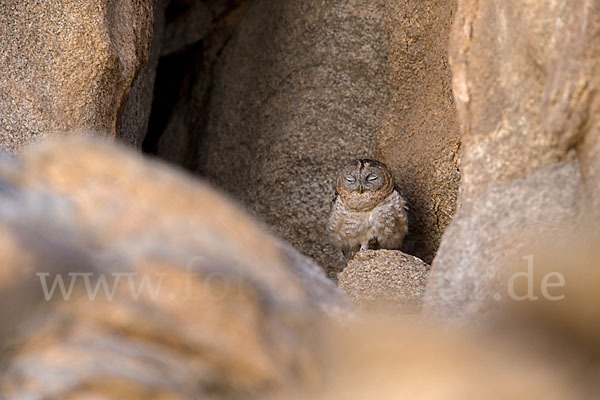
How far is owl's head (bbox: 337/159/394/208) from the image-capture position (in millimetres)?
5504

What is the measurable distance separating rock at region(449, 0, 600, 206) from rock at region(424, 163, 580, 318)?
6 cm

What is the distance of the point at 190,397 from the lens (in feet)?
6.33

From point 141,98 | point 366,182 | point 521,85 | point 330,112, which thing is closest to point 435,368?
point 521,85

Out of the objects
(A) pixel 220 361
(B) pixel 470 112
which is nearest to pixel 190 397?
(A) pixel 220 361

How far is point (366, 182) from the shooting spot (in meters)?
5.50

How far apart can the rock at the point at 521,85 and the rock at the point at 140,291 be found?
99 cm

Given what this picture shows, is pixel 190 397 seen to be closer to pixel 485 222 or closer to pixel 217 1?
pixel 485 222

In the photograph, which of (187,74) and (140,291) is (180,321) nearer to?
(140,291)

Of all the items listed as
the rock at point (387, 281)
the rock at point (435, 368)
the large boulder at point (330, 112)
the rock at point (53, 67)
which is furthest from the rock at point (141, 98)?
the rock at point (435, 368)

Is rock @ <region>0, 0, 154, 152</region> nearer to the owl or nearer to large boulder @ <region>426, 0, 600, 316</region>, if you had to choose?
the owl

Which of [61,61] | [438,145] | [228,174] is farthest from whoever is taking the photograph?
[228,174]

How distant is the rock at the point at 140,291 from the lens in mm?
1929

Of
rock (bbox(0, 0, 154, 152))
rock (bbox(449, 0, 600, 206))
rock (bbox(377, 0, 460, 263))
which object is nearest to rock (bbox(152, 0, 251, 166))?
rock (bbox(377, 0, 460, 263))

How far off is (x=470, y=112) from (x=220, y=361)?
1.47 metres
